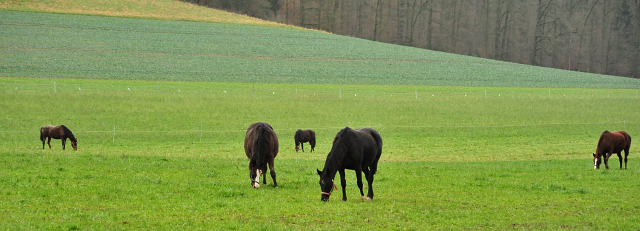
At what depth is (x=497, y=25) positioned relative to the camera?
4471 inches

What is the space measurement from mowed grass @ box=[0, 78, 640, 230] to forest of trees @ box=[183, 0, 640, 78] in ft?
182

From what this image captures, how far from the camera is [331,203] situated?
13.1 m

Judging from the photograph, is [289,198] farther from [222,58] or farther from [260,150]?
[222,58]

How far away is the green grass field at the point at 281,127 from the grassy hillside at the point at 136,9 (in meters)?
4.02

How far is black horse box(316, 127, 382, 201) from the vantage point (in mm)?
13156

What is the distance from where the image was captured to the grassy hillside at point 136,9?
275ft

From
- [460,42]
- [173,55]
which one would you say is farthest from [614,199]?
[460,42]

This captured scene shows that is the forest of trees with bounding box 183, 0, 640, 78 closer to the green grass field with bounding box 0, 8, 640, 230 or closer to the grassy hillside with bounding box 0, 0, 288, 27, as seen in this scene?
the grassy hillside with bounding box 0, 0, 288, 27

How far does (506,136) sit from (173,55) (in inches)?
1808

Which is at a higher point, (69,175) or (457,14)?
(457,14)

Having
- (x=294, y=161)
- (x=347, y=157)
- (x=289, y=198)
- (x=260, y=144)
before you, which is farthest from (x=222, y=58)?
(x=347, y=157)

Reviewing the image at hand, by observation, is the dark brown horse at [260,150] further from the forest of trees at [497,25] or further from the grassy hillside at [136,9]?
the forest of trees at [497,25]

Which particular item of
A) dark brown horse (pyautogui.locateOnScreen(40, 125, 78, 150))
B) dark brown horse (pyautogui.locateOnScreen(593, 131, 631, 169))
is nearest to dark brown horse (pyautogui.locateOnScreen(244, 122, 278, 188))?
dark brown horse (pyautogui.locateOnScreen(593, 131, 631, 169))

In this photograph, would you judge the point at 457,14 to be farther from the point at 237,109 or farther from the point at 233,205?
the point at 233,205
